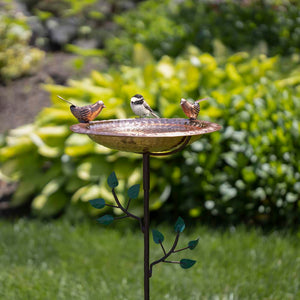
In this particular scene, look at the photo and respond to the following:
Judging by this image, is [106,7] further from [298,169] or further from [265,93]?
[298,169]

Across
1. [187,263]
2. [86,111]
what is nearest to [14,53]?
[86,111]

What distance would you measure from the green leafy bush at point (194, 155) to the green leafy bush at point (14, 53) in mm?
2353

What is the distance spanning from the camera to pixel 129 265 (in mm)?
2668

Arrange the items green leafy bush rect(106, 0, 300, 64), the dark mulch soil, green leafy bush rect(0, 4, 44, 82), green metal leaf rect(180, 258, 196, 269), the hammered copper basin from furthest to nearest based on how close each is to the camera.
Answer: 1. green leafy bush rect(0, 4, 44, 82)
2. green leafy bush rect(106, 0, 300, 64)
3. the dark mulch soil
4. green metal leaf rect(180, 258, 196, 269)
5. the hammered copper basin

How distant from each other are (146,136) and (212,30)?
14.6 feet

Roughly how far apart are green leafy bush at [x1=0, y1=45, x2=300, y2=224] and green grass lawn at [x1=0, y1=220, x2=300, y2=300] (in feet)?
0.78

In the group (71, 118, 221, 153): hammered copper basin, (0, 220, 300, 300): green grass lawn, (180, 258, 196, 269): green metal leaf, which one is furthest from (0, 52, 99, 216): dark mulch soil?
(180, 258, 196, 269): green metal leaf

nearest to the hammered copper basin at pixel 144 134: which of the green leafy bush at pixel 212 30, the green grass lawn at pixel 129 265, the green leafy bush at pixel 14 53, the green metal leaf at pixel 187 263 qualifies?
the green metal leaf at pixel 187 263

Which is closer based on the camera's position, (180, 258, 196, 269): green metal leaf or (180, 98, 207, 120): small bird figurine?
(180, 258, 196, 269): green metal leaf

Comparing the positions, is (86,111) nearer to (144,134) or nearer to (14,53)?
(144,134)

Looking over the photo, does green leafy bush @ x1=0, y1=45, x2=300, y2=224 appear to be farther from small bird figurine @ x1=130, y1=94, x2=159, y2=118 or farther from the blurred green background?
small bird figurine @ x1=130, y1=94, x2=159, y2=118

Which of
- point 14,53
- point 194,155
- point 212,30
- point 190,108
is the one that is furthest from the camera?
point 14,53

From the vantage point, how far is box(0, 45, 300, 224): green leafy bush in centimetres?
301

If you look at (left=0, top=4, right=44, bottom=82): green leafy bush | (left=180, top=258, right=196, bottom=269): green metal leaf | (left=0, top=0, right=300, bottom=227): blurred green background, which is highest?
(left=180, top=258, right=196, bottom=269): green metal leaf
